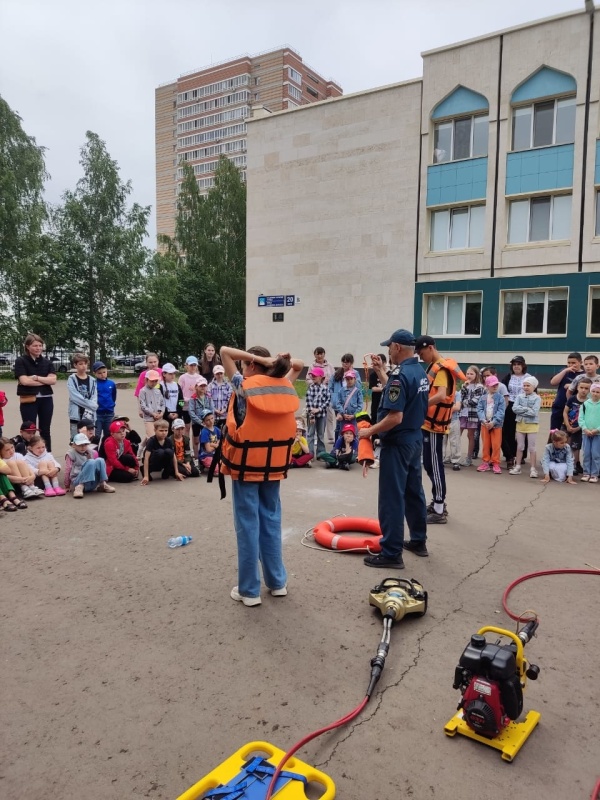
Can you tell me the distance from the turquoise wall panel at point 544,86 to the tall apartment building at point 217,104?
251 feet

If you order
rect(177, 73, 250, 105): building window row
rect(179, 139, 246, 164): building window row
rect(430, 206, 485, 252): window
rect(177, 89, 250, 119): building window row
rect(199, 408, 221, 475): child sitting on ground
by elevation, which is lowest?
rect(199, 408, 221, 475): child sitting on ground

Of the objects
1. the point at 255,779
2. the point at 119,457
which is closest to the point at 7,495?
the point at 119,457

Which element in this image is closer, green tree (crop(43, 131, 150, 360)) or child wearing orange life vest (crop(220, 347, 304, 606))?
child wearing orange life vest (crop(220, 347, 304, 606))

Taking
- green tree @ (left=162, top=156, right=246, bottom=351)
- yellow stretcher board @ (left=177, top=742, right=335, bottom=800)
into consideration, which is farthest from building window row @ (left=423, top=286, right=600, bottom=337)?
yellow stretcher board @ (left=177, top=742, right=335, bottom=800)

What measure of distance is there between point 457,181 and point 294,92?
84.0 metres

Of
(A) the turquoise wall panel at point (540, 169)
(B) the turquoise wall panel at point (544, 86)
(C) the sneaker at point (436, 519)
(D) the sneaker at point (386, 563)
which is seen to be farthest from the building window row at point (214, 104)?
(D) the sneaker at point (386, 563)

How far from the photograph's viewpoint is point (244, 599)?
4.48 metres

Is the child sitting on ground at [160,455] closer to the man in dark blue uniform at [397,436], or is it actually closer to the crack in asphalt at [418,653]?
the man in dark blue uniform at [397,436]

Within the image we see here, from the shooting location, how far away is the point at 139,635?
4.01 metres

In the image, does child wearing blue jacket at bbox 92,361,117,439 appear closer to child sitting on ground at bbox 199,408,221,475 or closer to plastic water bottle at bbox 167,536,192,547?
child sitting on ground at bbox 199,408,221,475

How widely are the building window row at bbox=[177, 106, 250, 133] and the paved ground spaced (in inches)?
3947

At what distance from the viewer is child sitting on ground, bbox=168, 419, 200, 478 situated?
906cm

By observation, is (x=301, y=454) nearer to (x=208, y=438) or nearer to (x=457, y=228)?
(x=208, y=438)

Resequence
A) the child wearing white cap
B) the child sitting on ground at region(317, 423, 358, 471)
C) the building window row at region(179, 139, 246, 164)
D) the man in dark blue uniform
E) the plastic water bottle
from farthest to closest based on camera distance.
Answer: the building window row at region(179, 139, 246, 164) → the child sitting on ground at region(317, 423, 358, 471) → the child wearing white cap → the plastic water bottle → the man in dark blue uniform
